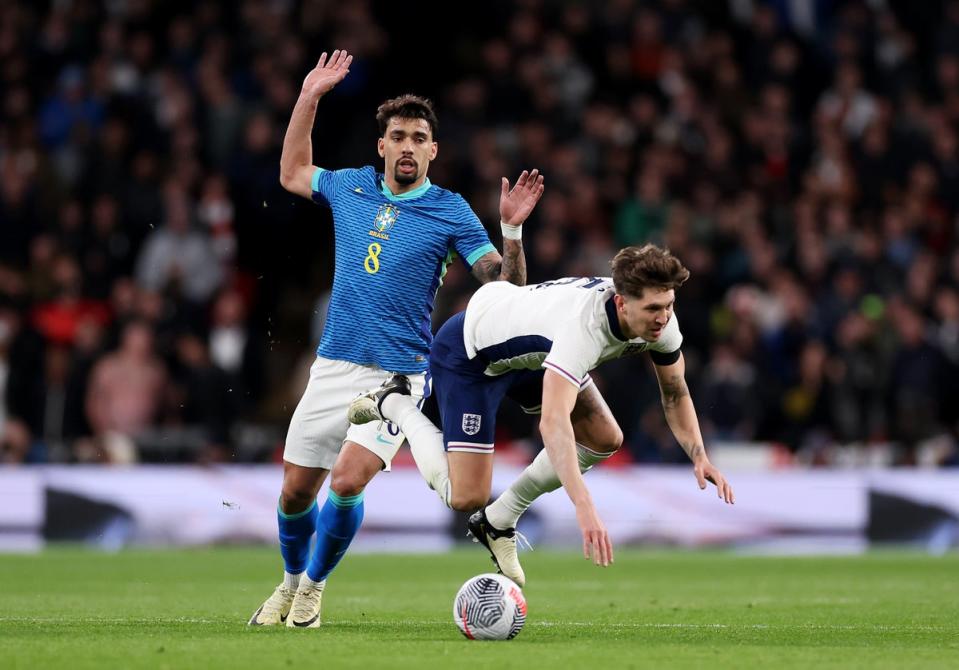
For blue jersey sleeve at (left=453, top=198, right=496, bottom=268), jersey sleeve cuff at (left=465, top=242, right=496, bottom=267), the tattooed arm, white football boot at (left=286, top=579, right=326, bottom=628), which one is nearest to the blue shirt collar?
blue jersey sleeve at (left=453, top=198, right=496, bottom=268)

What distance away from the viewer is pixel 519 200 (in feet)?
31.0

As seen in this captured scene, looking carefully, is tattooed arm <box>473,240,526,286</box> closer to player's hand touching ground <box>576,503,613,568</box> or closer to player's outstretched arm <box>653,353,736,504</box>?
player's outstretched arm <box>653,353,736,504</box>

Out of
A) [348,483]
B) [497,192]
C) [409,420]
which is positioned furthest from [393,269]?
[497,192]

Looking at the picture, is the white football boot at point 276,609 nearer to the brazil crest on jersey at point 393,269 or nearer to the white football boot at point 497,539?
the white football boot at point 497,539

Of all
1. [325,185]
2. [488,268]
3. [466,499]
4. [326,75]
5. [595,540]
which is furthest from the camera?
[326,75]

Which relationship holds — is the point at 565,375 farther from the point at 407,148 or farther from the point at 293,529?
the point at 293,529

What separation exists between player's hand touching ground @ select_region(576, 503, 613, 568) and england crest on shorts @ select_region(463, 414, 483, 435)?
1.70 m

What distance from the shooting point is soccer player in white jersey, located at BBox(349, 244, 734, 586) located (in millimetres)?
8125

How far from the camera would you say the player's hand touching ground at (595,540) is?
24.3 feet

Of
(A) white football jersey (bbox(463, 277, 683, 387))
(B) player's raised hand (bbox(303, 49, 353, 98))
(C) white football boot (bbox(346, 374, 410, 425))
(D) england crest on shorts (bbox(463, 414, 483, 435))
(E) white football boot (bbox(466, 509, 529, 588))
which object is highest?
(B) player's raised hand (bbox(303, 49, 353, 98))

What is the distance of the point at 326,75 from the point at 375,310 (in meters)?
1.57

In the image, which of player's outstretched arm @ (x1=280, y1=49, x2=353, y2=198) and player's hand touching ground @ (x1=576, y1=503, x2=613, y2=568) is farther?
player's outstretched arm @ (x1=280, y1=49, x2=353, y2=198)

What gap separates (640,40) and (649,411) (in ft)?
20.3

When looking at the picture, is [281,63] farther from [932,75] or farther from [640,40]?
[932,75]
